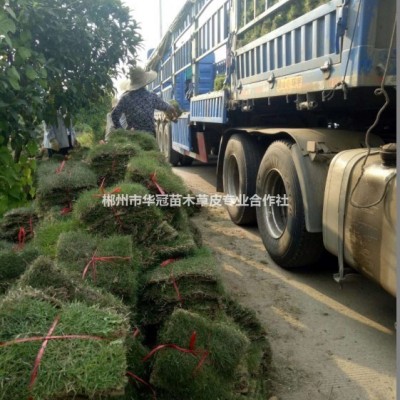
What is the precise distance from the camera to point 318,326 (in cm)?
320

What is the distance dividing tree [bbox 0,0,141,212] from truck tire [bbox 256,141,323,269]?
198 cm

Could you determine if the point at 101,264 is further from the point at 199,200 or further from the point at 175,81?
the point at 175,81

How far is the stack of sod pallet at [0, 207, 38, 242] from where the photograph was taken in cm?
379

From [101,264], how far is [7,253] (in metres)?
0.66

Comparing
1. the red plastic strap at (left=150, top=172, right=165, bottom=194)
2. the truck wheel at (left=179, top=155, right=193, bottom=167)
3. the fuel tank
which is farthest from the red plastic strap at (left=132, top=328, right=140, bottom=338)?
the truck wheel at (left=179, top=155, right=193, bottom=167)

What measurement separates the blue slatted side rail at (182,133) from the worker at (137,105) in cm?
212

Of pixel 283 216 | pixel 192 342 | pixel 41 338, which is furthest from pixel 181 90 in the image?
pixel 41 338

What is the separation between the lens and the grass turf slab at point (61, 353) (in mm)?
1469

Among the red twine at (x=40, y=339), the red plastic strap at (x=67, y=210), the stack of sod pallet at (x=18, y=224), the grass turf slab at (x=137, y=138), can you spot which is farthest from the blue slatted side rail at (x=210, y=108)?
the red twine at (x=40, y=339)

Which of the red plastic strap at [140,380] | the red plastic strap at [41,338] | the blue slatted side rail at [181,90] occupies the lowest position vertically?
the red plastic strap at [140,380]

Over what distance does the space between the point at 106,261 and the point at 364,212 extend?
1.59m

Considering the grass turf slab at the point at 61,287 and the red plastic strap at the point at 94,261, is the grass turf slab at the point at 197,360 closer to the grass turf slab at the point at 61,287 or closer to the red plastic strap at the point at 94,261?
the grass turf slab at the point at 61,287

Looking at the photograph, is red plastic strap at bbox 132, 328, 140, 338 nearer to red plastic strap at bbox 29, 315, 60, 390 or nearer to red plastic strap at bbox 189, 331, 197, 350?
red plastic strap at bbox 189, 331, 197, 350

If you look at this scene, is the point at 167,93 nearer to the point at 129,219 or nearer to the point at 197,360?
the point at 129,219
